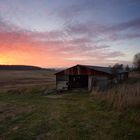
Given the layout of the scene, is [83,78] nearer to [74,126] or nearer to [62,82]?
[62,82]

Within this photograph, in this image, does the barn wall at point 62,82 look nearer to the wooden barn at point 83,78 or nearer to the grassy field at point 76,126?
the wooden barn at point 83,78

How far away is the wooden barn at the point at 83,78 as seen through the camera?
22016mm

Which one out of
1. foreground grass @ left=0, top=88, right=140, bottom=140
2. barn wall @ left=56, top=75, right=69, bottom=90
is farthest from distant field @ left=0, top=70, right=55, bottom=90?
foreground grass @ left=0, top=88, right=140, bottom=140

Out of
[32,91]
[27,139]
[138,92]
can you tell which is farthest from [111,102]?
[32,91]

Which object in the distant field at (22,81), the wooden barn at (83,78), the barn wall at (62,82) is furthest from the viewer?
the distant field at (22,81)

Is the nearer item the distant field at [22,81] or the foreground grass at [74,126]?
the foreground grass at [74,126]

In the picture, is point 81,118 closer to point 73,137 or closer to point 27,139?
point 73,137

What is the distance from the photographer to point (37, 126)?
25.3 ft

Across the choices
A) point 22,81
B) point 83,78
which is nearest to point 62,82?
point 83,78

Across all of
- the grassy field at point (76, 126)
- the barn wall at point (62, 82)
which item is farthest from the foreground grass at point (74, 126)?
the barn wall at point (62, 82)

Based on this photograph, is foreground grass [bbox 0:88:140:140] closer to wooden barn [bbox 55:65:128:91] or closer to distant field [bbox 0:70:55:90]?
wooden barn [bbox 55:65:128:91]

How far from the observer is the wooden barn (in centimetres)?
2202

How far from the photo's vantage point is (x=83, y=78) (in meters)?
27.1

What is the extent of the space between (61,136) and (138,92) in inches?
260
